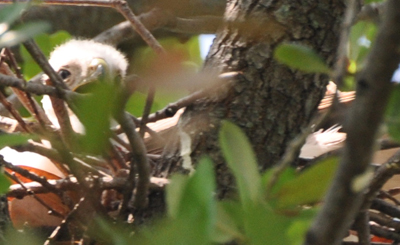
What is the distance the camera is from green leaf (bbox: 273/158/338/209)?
0.40m

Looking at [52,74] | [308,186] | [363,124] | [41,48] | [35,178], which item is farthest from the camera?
[41,48]

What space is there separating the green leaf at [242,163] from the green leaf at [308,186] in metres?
0.02

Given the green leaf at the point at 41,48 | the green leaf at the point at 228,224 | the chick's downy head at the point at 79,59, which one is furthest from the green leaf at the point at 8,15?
the chick's downy head at the point at 79,59

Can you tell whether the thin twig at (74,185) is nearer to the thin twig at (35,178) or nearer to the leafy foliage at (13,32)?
the thin twig at (35,178)

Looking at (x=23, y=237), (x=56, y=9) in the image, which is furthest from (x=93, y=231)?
(x=56, y=9)

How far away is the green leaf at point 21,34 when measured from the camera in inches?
17.8

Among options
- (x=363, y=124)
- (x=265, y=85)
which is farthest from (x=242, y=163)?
(x=265, y=85)

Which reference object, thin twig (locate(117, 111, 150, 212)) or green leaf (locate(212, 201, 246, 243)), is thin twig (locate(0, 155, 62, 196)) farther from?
green leaf (locate(212, 201, 246, 243))

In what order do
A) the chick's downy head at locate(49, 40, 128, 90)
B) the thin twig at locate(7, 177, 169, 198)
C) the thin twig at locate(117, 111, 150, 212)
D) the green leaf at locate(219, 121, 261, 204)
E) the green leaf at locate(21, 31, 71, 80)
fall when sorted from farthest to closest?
the chick's downy head at locate(49, 40, 128, 90) < the green leaf at locate(21, 31, 71, 80) < the thin twig at locate(7, 177, 169, 198) < the thin twig at locate(117, 111, 150, 212) < the green leaf at locate(219, 121, 261, 204)

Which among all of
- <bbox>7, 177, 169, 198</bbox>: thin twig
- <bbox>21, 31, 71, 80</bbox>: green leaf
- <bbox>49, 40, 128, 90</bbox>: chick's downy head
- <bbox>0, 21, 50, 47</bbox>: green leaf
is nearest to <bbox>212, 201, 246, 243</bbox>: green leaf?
<bbox>0, 21, 50, 47</bbox>: green leaf

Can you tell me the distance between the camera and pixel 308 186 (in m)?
0.40

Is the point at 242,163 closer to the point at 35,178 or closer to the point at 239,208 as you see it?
the point at 239,208

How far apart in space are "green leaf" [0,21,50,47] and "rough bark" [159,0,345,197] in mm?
426

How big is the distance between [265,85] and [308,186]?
0.51m
